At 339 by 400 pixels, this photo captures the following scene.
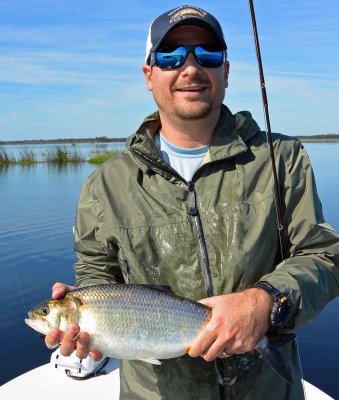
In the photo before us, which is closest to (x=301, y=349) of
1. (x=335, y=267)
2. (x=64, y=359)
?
(x=64, y=359)

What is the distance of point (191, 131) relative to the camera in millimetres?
3188

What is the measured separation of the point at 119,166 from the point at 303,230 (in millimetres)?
1235

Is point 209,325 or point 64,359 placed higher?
point 209,325

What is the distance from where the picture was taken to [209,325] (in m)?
2.55

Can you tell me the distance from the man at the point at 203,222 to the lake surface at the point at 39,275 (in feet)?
15.3

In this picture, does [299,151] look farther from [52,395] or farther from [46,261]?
[46,261]

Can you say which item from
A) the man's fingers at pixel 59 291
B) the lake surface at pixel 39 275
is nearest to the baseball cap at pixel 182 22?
the man's fingers at pixel 59 291

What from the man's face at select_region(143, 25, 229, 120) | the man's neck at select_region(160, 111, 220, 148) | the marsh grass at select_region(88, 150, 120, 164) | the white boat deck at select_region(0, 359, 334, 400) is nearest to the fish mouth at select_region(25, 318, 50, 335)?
the man's neck at select_region(160, 111, 220, 148)

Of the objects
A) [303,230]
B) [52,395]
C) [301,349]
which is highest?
[303,230]

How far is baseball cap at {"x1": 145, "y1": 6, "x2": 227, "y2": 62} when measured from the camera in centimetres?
305

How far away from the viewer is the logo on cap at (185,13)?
305 centimetres

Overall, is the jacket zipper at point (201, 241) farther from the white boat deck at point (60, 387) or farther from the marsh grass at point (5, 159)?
the marsh grass at point (5, 159)

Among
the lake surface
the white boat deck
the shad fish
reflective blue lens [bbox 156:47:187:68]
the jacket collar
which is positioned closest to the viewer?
A: the shad fish

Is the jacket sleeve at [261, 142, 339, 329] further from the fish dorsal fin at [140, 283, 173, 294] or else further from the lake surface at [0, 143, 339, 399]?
the lake surface at [0, 143, 339, 399]
